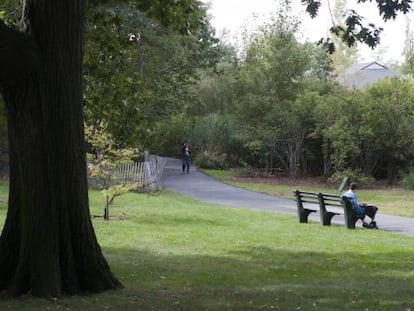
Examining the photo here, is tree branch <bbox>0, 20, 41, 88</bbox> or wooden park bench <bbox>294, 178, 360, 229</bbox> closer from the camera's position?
tree branch <bbox>0, 20, 41, 88</bbox>

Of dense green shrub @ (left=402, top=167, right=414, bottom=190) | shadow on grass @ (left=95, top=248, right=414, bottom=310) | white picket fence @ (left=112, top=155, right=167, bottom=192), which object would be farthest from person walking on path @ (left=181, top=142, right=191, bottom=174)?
shadow on grass @ (left=95, top=248, right=414, bottom=310)

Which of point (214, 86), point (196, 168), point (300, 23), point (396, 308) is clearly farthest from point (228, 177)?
point (396, 308)

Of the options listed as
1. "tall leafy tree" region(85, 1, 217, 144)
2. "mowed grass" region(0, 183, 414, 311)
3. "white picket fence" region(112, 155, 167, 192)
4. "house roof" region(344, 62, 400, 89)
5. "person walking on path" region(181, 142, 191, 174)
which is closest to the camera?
"mowed grass" region(0, 183, 414, 311)

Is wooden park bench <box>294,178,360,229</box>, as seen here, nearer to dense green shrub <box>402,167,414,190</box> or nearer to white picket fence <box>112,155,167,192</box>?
white picket fence <box>112,155,167,192</box>

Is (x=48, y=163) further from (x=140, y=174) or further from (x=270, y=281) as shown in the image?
(x=140, y=174)

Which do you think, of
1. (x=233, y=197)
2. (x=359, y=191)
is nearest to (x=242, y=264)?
(x=233, y=197)

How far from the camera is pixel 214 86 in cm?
5344

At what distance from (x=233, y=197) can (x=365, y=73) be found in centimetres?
4788

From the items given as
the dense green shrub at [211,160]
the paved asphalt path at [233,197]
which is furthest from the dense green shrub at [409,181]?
the dense green shrub at [211,160]

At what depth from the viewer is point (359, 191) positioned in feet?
99.7

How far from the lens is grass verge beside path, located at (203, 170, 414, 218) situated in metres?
23.1

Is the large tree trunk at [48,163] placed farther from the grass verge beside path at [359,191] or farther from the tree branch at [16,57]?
the grass verge beside path at [359,191]

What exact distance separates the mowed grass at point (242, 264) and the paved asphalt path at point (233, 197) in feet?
5.13

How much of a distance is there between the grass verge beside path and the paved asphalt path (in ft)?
2.64
